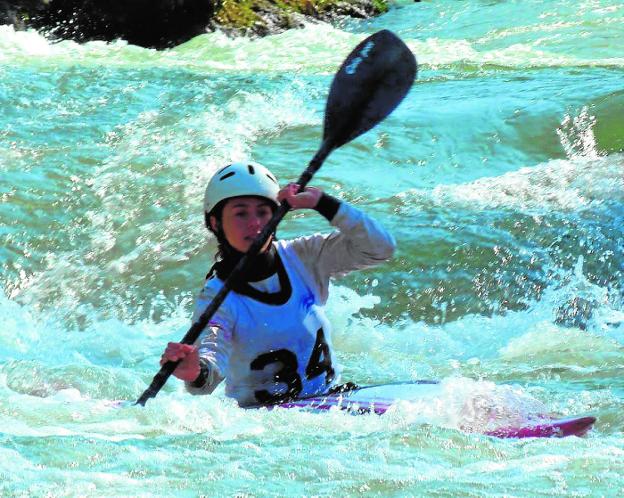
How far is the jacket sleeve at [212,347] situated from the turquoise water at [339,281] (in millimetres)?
183

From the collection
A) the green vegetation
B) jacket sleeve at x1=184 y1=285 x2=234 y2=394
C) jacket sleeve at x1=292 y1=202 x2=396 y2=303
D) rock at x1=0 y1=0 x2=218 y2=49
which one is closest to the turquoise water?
jacket sleeve at x1=184 y1=285 x2=234 y2=394

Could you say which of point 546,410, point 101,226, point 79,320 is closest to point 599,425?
point 546,410

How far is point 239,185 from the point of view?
4.73 meters

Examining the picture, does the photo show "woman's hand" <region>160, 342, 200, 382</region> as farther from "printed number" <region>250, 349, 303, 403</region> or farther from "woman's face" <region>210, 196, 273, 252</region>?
"woman's face" <region>210, 196, 273, 252</region>

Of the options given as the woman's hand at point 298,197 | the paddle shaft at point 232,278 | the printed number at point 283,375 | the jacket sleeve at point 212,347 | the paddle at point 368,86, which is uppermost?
the paddle at point 368,86

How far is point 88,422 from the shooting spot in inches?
192

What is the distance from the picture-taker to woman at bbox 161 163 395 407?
4668mm

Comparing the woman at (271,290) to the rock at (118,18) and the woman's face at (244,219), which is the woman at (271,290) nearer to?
the woman's face at (244,219)

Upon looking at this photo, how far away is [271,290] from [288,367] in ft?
0.96

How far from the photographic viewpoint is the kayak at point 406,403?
4.46 meters

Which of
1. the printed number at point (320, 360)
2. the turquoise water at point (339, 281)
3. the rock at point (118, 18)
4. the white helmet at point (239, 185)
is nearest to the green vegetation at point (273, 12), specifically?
the rock at point (118, 18)

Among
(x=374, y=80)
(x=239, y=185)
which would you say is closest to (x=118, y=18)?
(x=374, y=80)

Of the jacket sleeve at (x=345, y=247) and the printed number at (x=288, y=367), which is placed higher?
the jacket sleeve at (x=345, y=247)

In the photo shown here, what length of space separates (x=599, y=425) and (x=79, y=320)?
12.8 feet
